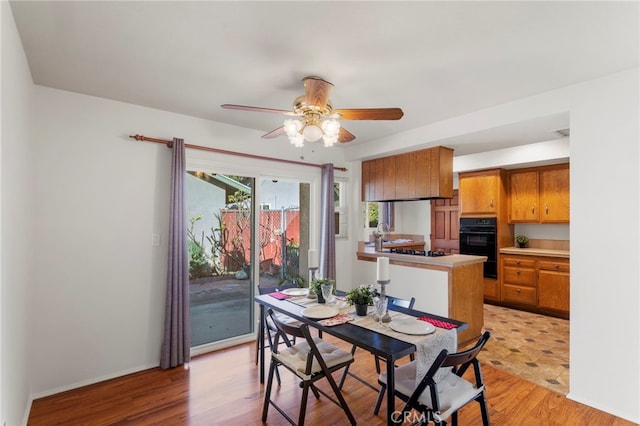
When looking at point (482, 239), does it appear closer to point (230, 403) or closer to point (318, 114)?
point (318, 114)

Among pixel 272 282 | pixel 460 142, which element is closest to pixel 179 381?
pixel 272 282

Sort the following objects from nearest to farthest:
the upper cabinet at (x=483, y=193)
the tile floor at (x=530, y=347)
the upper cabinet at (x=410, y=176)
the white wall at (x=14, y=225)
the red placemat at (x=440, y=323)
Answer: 1. the white wall at (x=14, y=225)
2. the red placemat at (x=440, y=323)
3. the tile floor at (x=530, y=347)
4. the upper cabinet at (x=410, y=176)
5. the upper cabinet at (x=483, y=193)

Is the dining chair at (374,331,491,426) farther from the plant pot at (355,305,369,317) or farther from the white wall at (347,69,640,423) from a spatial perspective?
the white wall at (347,69,640,423)

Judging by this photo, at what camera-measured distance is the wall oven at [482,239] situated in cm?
530

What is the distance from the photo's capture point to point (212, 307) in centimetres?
376

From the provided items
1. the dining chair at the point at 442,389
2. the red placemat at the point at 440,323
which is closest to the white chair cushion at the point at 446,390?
the dining chair at the point at 442,389

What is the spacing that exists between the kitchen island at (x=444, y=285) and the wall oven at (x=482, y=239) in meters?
1.64

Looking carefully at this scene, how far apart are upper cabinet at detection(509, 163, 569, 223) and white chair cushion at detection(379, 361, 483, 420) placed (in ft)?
13.2

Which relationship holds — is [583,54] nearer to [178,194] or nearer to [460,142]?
[460,142]

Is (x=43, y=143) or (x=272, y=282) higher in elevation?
(x=43, y=143)

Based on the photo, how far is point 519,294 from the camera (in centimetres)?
502

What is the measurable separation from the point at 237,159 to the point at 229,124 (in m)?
0.40

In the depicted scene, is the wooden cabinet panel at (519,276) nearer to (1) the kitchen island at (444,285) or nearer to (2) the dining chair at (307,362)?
(1) the kitchen island at (444,285)

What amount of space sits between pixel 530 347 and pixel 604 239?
1.76 metres
